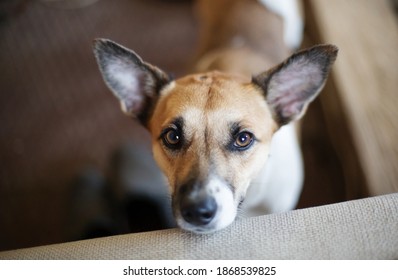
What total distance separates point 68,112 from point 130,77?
1.41 m

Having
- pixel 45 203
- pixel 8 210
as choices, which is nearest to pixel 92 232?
pixel 45 203

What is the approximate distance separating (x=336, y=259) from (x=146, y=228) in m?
1.19

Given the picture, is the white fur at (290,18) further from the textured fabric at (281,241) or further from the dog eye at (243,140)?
the textured fabric at (281,241)

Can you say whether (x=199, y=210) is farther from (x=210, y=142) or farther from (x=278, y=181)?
(x=278, y=181)

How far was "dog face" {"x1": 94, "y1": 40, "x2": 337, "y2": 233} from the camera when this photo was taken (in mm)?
1138

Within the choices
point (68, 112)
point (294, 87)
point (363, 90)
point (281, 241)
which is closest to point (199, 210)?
point (281, 241)

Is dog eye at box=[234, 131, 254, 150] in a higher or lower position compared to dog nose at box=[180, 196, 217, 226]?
higher

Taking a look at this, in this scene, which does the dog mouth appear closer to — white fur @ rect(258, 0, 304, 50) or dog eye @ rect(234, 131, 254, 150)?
dog eye @ rect(234, 131, 254, 150)

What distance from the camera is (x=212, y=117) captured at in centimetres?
128

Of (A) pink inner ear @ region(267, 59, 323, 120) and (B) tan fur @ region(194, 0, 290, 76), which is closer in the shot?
(A) pink inner ear @ region(267, 59, 323, 120)

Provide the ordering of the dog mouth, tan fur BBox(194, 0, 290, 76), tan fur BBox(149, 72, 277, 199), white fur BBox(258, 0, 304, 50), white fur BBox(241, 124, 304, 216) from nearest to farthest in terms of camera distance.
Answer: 1. the dog mouth
2. tan fur BBox(149, 72, 277, 199)
3. white fur BBox(241, 124, 304, 216)
4. tan fur BBox(194, 0, 290, 76)
5. white fur BBox(258, 0, 304, 50)

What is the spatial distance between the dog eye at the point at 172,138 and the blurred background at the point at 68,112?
72 cm

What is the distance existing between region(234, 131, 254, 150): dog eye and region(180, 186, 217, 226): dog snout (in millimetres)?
279

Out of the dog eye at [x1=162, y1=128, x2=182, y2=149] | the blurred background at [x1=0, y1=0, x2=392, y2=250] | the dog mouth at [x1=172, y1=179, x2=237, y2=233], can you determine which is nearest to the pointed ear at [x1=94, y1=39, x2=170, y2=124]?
the dog eye at [x1=162, y1=128, x2=182, y2=149]
